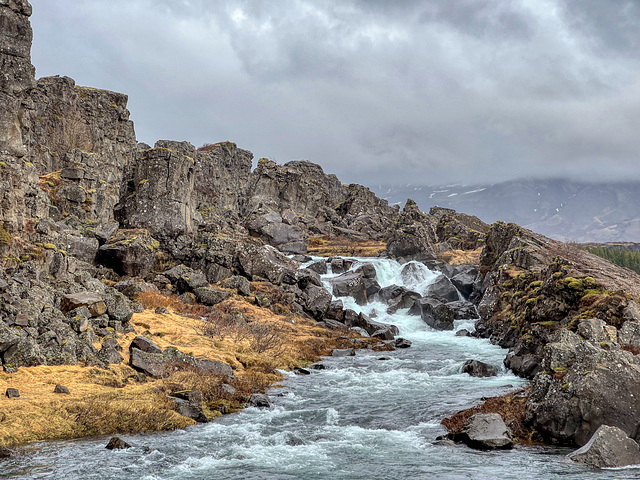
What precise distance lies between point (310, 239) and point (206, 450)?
81463 mm

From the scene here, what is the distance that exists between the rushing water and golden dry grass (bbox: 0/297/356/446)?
0.86m

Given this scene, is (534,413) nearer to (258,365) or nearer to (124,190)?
(258,365)

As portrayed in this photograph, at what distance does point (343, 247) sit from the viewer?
87.6m

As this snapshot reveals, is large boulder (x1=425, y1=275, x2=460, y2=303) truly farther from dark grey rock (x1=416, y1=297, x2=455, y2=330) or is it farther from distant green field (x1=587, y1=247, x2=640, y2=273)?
distant green field (x1=587, y1=247, x2=640, y2=273)

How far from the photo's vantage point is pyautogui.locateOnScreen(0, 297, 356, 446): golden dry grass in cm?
1451

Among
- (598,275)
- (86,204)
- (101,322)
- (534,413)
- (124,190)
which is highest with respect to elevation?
(124,190)

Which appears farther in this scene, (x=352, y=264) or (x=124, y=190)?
(x=352, y=264)

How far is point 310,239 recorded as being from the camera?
9512 centimetres

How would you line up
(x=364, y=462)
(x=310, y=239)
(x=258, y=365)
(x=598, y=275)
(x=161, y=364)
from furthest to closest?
(x=310, y=239), (x=598, y=275), (x=258, y=365), (x=161, y=364), (x=364, y=462)

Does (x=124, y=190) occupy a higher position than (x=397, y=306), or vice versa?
(x=124, y=190)

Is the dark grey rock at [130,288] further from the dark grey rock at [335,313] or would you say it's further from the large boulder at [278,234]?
the large boulder at [278,234]

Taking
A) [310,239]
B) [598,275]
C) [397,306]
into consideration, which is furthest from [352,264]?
[598,275]

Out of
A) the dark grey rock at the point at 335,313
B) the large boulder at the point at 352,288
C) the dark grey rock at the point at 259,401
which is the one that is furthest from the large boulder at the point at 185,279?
the dark grey rock at the point at 259,401

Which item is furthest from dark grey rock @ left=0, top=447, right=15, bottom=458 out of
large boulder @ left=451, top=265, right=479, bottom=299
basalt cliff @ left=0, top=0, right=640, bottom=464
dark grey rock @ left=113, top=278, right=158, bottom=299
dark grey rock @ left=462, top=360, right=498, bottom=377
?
large boulder @ left=451, top=265, right=479, bottom=299
